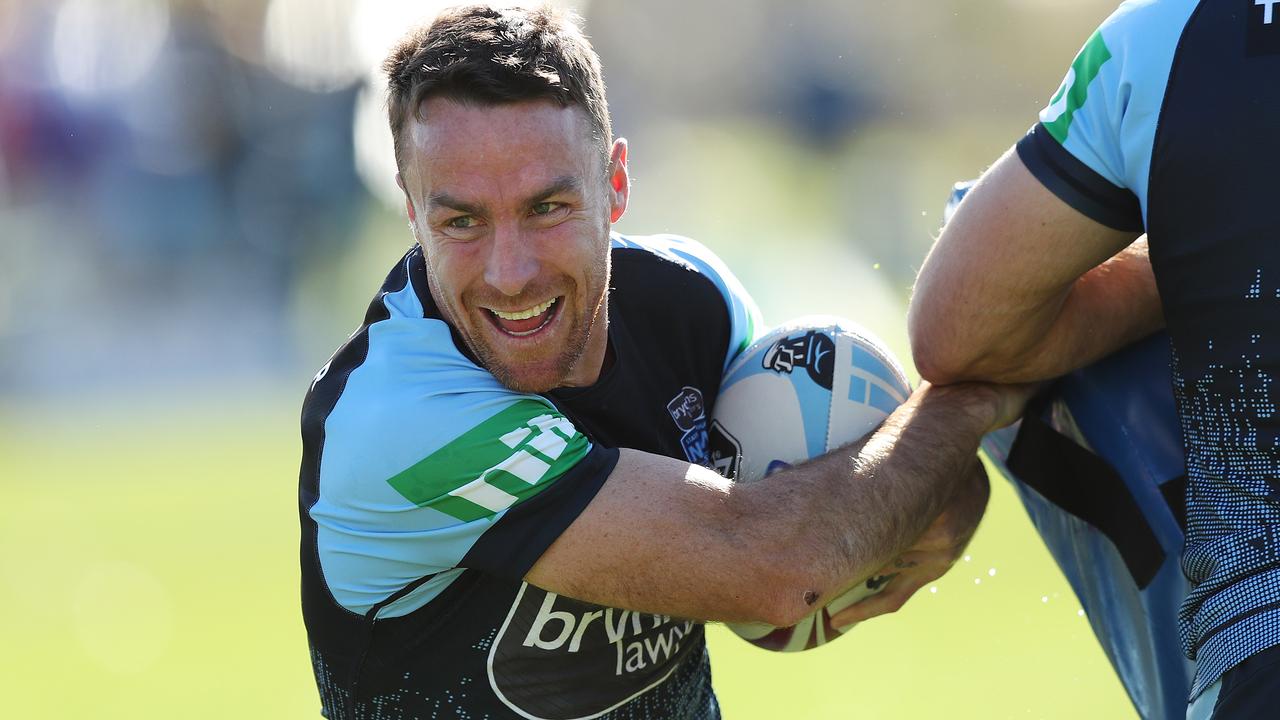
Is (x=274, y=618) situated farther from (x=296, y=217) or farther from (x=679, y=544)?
(x=296, y=217)

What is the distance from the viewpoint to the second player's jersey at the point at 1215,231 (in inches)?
81.1

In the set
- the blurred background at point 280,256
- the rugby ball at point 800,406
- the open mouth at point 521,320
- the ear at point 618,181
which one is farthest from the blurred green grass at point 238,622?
the open mouth at point 521,320

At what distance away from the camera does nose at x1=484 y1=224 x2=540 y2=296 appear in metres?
2.52

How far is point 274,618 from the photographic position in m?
6.23

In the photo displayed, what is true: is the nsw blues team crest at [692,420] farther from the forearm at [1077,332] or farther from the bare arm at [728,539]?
the forearm at [1077,332]

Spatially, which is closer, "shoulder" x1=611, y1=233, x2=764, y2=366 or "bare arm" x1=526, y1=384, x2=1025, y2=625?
"bare arm" x1=526, y1=384, x2=1025, y2=625

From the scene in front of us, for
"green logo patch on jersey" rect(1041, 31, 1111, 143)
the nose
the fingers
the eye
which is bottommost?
the fingers

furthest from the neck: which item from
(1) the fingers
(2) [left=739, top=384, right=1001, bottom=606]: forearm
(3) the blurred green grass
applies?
(3) the blurred green grass

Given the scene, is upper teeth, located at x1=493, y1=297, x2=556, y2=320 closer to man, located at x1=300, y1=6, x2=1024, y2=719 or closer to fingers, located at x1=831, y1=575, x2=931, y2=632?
man, located at x1=300, y1=6, x2=1024, y2=719

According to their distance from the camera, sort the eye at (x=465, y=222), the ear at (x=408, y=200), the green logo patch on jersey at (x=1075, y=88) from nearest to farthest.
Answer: the green logo patch on jersey at (x=1075, y=88) < the eye at (x=465, y=222) < the ear at (x=408, y=200)

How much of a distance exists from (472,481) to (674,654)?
0.84 metres

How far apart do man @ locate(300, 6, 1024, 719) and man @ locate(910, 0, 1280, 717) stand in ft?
2.01

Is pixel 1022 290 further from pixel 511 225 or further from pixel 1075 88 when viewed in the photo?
pixel 511 225

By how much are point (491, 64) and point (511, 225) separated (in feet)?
1.10
